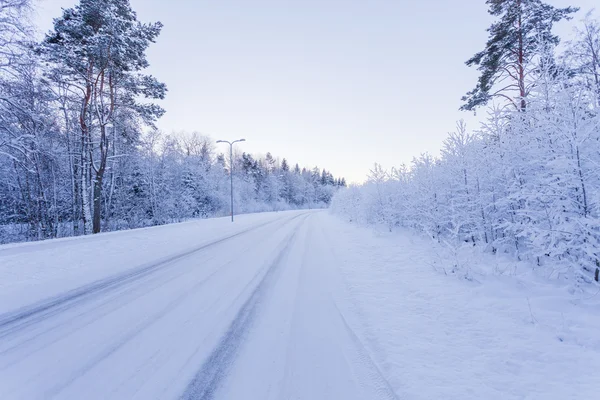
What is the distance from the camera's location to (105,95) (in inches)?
567

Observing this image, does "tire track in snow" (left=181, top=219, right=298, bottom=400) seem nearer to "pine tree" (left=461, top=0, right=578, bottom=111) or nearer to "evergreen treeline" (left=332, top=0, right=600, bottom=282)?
"evergreen treeline" (left=332, top=0, right=600, bottom=282)

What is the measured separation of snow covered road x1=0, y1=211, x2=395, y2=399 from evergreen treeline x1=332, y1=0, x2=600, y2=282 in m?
4.08

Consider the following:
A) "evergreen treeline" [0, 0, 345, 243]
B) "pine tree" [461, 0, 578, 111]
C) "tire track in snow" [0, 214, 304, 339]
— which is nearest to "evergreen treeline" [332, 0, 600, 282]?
"pine tree" [461, 0, 578, 111]

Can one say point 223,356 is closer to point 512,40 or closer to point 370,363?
point 370,363

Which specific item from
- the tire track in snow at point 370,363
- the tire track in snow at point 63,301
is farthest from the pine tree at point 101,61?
the tire track in snow at point 370,363

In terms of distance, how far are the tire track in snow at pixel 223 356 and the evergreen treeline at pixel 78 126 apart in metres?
10.7

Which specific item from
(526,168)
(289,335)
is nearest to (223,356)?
(289,335)

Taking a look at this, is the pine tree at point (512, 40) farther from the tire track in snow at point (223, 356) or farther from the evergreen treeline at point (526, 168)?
the tire track in snow at point (223, 356)

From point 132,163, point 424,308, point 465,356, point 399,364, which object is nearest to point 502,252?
point 424,308

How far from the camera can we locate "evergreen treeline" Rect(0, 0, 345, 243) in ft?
30.2

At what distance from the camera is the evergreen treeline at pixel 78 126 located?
9.20m

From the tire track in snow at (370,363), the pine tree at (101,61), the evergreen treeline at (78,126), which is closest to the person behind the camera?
the tire track in snow at (370,363)

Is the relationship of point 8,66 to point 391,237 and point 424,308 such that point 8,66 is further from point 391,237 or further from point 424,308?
point 391,237

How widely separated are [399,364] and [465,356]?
85cm
